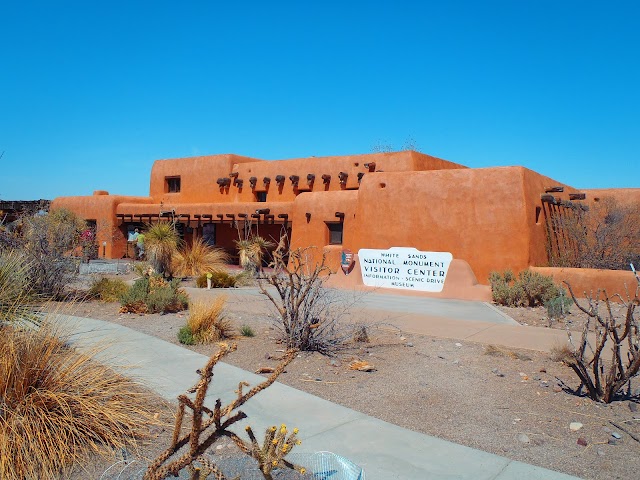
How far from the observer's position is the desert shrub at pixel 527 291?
14648 millimetres

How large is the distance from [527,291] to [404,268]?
4016mm

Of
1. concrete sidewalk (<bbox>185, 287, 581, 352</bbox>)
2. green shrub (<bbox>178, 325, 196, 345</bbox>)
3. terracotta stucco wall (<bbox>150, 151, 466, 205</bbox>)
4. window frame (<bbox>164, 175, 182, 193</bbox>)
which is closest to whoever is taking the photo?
green shrub (<bbox>178, 325, 196, 345</bbox>)

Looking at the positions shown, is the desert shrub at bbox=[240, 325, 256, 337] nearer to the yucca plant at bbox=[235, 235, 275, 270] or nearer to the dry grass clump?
the dry grass clump

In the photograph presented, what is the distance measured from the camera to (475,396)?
6328mm

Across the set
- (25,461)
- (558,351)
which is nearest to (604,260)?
(558,351)

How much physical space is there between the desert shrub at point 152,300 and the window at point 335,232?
11.1 m

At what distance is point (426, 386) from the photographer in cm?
671

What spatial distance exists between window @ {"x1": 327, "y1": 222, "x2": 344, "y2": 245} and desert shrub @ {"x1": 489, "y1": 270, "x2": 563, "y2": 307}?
8458mm

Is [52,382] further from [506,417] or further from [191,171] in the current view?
[191,171]

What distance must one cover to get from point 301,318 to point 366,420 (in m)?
3.35

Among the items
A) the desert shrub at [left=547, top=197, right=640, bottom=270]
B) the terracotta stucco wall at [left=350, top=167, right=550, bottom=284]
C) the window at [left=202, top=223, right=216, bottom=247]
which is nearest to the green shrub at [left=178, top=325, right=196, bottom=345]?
the terracotta stucco wall at [left=350, top=167, right=550, bottom=284]

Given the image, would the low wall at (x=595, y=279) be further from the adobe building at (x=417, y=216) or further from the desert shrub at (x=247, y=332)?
the desert shrub at (x=247, y=332)

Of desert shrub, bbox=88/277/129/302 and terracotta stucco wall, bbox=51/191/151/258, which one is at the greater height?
terracotta stucco wall, bbox=51/191/151/258

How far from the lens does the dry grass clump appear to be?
13.2 ft
